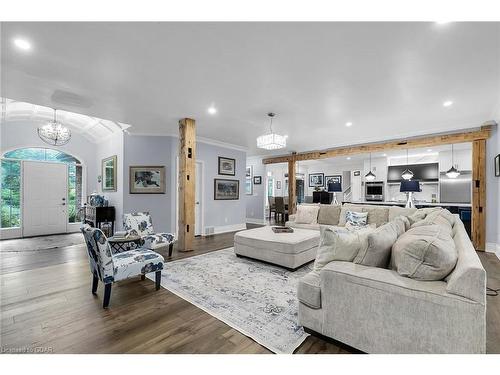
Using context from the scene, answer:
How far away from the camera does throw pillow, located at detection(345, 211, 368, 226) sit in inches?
184

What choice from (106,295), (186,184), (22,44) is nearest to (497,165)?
(186,184)

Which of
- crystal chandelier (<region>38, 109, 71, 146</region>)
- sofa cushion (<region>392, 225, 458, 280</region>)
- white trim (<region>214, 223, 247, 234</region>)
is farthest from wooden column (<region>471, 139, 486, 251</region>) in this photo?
crystal chandelier (<region>38, 109, 71, 146</region>)

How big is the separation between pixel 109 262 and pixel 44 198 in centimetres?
546

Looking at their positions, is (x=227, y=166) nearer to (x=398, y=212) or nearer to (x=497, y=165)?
(x=398, y=212)

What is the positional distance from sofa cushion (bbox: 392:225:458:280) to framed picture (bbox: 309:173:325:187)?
993 centimetres

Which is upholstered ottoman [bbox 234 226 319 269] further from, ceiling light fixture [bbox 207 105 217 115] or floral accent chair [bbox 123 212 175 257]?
ceiling light fixture [bbox 207 105 217 115]

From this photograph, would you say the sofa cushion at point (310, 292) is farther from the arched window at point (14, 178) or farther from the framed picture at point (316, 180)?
the framed picture at point (316, 180)

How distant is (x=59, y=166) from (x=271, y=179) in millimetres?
8367

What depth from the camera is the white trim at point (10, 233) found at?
5.34m

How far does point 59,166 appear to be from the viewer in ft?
20.5

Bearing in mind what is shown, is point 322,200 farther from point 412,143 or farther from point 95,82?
point 95,82

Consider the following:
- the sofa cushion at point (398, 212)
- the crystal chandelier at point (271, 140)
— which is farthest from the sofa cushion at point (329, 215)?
the crystal chandelier at point (271, 140)

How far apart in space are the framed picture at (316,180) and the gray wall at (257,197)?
3.98 metres
